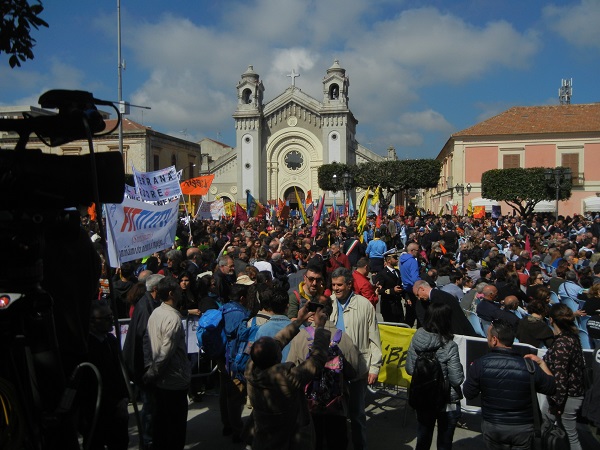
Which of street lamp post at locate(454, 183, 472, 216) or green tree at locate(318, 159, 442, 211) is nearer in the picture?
street lamp post at locate(454, 183, 472, 216)

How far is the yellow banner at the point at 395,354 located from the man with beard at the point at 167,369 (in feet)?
8.35

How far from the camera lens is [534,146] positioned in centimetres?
4603

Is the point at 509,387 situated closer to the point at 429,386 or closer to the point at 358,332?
the point at 429,386

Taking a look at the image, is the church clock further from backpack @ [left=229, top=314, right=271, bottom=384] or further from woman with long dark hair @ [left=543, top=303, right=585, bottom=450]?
woman with long dark hair @ [left=543, top=303, right=585, bottom=450]

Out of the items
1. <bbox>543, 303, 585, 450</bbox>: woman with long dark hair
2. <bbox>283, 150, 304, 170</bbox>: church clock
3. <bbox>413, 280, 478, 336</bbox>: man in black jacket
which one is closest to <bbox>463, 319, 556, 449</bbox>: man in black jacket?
<bbox>543, 303, 585, 450</bbox>: woman with long dark hair

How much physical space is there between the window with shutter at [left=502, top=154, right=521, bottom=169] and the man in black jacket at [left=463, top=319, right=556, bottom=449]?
4557 centimetres

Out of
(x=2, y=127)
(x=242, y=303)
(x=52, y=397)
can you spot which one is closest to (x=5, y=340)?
(x=52, y=397)

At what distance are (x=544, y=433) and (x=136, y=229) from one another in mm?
5298

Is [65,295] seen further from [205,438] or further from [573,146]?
[573,146]

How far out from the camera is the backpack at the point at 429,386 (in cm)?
433

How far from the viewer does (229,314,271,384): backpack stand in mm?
4805

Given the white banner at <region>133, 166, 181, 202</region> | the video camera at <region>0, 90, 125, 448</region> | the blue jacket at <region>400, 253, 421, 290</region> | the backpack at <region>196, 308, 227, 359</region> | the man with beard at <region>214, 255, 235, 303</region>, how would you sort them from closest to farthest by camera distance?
the video camera at <region>0, 90, 125, 448</region> < the backpack at <region>196, 308, 227, 359</region> < the man with beard at <region>214, 255, 235, 303</region> < the blue jacket at <region>400, 253, 421, 290</region> < the white banner at <region>133, 166, 181, 202</region>

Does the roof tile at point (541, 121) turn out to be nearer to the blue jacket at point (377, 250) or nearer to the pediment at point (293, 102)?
the pediment at point (293, 102)

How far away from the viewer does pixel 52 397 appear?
189cm
